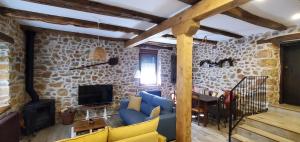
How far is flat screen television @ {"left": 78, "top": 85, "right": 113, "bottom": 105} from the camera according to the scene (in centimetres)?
517

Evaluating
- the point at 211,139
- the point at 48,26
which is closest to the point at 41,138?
the point at 48,26

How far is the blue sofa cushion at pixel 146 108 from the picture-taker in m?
4.31

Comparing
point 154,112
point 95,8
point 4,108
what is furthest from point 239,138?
point 4,108

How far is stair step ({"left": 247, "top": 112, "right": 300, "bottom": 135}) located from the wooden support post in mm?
1890

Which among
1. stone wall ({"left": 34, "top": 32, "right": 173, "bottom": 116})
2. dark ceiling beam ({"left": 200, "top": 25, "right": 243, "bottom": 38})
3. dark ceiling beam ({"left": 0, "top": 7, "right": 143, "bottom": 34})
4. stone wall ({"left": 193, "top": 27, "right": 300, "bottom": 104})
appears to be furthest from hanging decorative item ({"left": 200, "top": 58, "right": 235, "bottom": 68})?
dark ceiling beam ({"left": 0, "top": 7, "right": 143, "bottom": 34})

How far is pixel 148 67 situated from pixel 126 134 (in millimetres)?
4745

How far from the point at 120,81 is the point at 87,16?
2899 mm

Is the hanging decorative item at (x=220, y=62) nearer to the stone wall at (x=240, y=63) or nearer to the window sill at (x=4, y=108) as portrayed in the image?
the stone wall at (x=240, y=63)

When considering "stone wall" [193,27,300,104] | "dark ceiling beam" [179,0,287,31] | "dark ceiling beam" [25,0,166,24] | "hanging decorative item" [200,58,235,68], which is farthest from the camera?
"hanging decorative item" [200,58,235,68]

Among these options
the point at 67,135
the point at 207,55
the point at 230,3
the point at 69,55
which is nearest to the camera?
the point at 230,3

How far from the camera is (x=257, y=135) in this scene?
3.40 metres

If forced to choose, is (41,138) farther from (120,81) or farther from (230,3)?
(230,3)

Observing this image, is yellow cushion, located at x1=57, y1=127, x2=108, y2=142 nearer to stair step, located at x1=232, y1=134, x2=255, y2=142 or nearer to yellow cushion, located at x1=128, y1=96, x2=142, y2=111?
yellow cushion, located at x1=128, y1=96, x2=142, y2=111

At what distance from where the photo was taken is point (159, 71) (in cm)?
698
